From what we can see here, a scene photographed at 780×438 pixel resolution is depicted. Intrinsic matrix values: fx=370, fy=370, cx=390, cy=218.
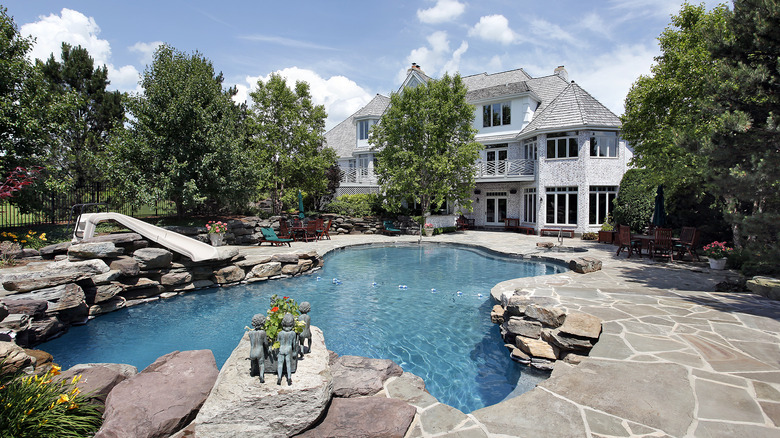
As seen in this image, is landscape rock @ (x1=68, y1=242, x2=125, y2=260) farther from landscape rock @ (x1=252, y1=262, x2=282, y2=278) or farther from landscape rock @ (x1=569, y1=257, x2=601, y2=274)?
landscape rock @ (x1=569, y1=257, x2=601, y2=274)

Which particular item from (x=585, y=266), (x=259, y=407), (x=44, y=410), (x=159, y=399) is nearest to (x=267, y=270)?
(x=159, y=399)

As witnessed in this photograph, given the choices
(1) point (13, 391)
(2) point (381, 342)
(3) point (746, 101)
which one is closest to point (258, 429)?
(1) point (13, 391)

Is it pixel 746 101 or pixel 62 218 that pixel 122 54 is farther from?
pixel 746 101

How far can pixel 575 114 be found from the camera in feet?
67.5

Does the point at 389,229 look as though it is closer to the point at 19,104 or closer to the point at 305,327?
the point at 19,104

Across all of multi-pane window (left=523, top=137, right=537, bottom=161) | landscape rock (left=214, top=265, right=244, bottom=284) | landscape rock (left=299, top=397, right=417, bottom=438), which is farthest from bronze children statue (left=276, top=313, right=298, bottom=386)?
multi-pane window (left=523, top=137, right=537, bottom=161)

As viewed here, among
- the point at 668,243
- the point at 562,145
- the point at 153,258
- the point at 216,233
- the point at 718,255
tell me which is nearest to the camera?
the point at 153,258

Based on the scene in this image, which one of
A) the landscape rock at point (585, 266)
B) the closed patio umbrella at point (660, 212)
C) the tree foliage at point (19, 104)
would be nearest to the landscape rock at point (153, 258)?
the tree foliage at point (19, 104)

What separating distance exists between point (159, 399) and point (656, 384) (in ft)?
16.6

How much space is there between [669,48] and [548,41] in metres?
4.84

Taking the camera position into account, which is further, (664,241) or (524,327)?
(664,241)

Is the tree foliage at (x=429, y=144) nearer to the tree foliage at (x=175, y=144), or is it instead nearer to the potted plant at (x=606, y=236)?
the potted plant at (x=606, y=236)

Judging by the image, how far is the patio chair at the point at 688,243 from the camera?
11.2 meters

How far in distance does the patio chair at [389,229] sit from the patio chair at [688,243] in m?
13.0
